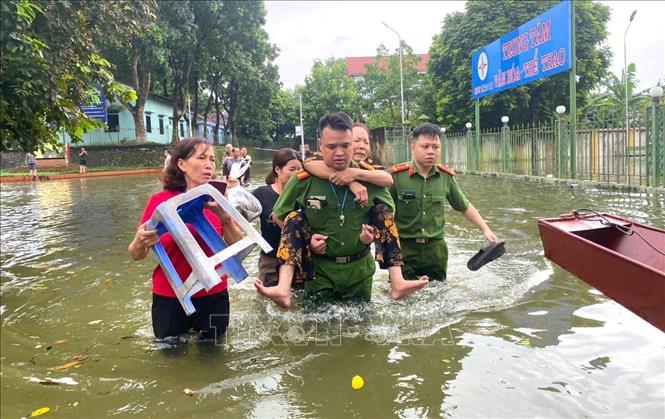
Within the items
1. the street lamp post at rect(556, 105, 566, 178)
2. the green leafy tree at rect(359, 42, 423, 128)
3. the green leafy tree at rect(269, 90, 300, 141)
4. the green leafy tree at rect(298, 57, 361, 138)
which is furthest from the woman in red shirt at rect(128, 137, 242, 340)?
the green leafy tree at rect(269, 90, 300, 141)

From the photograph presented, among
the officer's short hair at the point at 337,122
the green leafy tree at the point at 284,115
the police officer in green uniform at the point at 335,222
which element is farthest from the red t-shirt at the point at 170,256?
the green leafy tree at the point at 284,115

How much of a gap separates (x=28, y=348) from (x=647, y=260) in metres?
4.85

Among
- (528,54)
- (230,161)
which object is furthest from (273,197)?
(528,54)

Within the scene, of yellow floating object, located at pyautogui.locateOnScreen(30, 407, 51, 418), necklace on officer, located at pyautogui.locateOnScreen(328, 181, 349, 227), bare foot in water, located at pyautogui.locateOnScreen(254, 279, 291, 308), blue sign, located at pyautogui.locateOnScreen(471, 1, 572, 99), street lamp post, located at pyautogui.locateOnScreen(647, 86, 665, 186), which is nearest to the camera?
yellow floating object, located at pyautogui.locateOnScreen(30, 407, 51, 418)

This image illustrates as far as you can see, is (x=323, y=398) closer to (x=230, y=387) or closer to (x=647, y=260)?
(x=230, y=387)

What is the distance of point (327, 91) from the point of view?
5056 cm

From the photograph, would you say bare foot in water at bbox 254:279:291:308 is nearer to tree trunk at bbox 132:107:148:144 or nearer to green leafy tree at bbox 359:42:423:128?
tree trunk at bbox 132:107:148:144

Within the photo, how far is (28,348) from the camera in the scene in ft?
14.1

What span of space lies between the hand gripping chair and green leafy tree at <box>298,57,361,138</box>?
148 ft

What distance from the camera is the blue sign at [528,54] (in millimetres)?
16109

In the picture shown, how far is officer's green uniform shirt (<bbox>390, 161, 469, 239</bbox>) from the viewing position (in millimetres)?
4641

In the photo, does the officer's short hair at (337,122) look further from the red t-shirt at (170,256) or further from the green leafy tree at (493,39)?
the green leafy tree at (493,39)

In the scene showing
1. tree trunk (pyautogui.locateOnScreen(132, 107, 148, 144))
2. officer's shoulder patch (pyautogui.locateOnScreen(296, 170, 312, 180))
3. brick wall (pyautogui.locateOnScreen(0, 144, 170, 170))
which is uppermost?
tree trunk (pyautogui.locateOnScreen(132, 107, 148, 144))

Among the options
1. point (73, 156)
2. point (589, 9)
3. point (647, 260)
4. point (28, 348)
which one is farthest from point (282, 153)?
point (73, 156)
